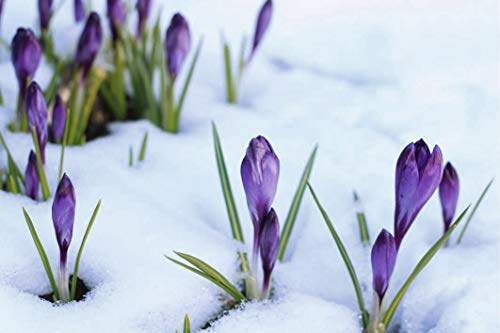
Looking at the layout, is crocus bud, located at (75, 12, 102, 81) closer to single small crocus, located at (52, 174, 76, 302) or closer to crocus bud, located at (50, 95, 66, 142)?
crocus bud, located at (50, 95, 66, 142)

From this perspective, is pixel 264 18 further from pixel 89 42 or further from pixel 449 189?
pixel 449 189

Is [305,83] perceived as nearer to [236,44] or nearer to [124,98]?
[236,44]

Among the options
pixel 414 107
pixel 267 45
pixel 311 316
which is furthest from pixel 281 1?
pixel 311 316

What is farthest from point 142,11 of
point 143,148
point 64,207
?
point 64,207

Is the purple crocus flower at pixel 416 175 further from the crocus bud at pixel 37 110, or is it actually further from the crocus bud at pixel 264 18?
the crocus bud at pixel 264 18

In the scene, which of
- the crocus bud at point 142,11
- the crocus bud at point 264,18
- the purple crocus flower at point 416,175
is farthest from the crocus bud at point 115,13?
the purple crocus flower at point 416,175
